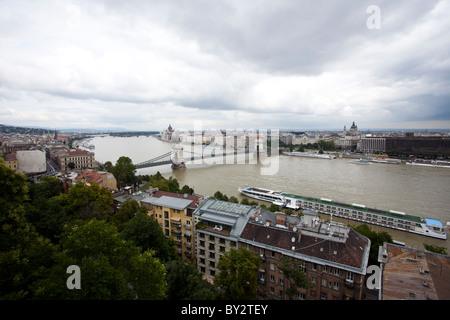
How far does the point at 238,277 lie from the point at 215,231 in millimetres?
2277

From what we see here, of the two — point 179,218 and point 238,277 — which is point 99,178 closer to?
point 179,218

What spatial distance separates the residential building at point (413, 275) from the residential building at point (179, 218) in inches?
188

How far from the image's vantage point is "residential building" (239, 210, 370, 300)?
15.4ft

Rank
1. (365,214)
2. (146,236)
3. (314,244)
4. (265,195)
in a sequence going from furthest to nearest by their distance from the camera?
(265,195), (365,214), (146,236), (314,244)

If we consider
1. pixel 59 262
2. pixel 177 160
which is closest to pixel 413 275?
pixel 59 262

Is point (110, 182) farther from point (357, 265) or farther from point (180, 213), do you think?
point (357, 265)

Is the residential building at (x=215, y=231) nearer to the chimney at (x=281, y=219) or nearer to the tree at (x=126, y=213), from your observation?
the chimney at (x=281, y=219)

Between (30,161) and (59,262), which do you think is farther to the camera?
(30,161)

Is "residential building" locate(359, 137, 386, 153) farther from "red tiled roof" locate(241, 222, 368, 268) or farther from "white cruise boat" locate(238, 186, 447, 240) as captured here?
"red tiled roof" locate(241, 222, 368, 268)

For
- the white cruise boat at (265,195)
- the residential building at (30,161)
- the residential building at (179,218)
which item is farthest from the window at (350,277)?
the residential building at (30,161)

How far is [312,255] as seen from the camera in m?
5.01

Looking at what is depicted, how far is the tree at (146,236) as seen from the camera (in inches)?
216

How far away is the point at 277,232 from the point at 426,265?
9.49 ft

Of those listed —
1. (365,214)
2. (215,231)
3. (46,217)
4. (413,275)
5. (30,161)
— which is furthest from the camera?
(30,161)
